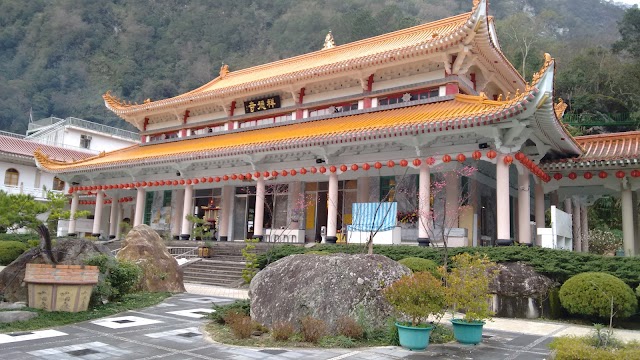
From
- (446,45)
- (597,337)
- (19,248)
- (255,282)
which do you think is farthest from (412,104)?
(19,248)

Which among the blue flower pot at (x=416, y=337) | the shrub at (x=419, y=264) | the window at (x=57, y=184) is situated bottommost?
the blue flower pot at (x=416, y=337)

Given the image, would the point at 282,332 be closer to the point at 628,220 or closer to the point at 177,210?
the point at 628,220

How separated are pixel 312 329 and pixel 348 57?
18.0m

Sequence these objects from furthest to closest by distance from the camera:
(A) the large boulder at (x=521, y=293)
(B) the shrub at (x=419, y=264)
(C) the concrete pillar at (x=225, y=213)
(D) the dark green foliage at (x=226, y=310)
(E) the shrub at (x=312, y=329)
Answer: (C) the concrete pillar at (x=225, y=213) → (B) the shrub at (x=419, y=264) → (A) the large boulder at (x=521, y=293) → (D) the dark green foliage at (x=226, y=310) → (E) the shrub at (x=312, y=329)

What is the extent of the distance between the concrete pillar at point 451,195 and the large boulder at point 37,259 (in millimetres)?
11205

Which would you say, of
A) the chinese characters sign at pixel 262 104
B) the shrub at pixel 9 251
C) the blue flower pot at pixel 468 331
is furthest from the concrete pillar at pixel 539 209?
the shrub at pixel 9 251

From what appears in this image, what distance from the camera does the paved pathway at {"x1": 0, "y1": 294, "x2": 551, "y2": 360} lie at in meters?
6.64

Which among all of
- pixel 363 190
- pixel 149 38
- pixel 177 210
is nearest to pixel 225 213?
pixel 177 210

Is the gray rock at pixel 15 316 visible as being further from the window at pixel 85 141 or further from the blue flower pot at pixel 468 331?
the window at pixel 85 141

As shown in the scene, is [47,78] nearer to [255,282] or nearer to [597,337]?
[255,282]

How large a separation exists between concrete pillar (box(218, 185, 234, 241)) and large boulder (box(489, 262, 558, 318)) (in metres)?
14.9

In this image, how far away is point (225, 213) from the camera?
24.2m

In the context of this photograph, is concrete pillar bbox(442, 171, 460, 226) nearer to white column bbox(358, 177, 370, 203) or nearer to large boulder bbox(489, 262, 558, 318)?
white column bbox(358, 177, 370, 203)

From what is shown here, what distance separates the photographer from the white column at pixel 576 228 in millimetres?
21156
